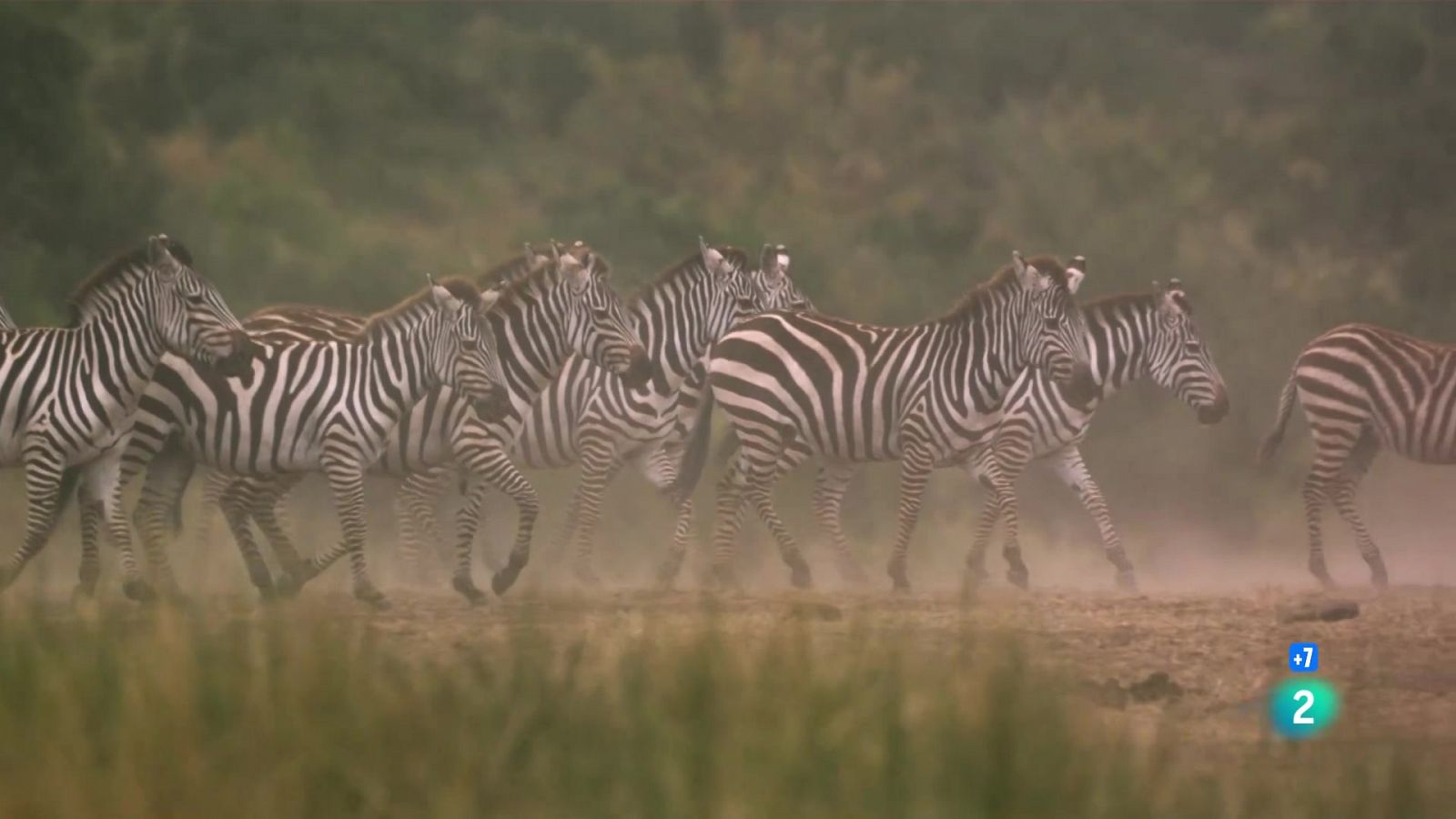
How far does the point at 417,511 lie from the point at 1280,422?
3218mm

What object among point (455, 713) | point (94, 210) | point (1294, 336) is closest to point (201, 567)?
point (455, 713)

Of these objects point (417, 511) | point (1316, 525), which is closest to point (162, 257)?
point (417, 511)

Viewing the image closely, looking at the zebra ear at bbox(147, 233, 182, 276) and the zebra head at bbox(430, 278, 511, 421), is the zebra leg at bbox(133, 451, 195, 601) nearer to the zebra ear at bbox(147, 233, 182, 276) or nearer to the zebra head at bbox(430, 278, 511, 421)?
the zebra ear at bbox(147, 233, 182, 276)

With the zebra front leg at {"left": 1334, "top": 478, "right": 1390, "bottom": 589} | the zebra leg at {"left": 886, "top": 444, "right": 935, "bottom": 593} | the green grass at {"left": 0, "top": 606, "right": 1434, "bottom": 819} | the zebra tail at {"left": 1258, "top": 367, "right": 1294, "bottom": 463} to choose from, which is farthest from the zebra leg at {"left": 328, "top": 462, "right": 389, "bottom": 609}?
the zebra front leg at {"left": 1334, "top": 478, "right": 1390, "bottom": 589}

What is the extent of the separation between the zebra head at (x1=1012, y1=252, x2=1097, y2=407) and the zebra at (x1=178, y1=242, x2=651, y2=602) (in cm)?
139

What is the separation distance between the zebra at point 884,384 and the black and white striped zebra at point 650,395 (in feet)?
0.38

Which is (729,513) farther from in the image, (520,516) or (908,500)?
(520,516)

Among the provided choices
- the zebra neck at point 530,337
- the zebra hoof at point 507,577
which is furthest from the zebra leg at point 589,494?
the zebra neck at point 530,337

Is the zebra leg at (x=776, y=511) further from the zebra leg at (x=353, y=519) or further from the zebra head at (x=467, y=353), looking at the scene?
the zebra leg at (x=353, y=519)

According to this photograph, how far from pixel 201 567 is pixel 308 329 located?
83.9 inches

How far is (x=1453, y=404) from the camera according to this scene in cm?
646

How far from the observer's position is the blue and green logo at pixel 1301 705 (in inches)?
171

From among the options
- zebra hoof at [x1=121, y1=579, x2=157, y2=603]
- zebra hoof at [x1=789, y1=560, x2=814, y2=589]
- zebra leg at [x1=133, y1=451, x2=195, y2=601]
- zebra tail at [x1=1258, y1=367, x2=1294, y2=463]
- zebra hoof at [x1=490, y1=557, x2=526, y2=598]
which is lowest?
zebra hoof at [x1=121, y1=579, x2=157, y2=603]

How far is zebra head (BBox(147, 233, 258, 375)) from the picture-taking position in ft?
19.1
